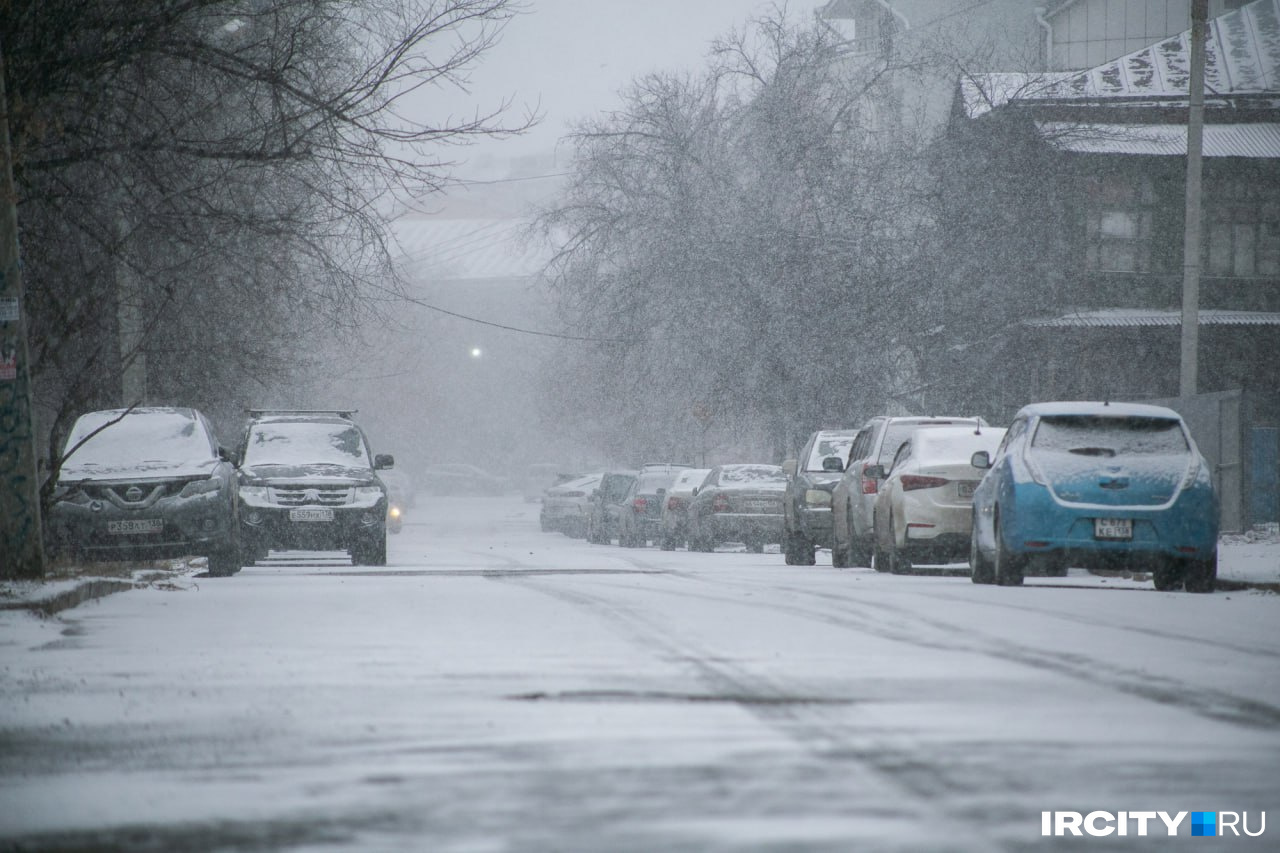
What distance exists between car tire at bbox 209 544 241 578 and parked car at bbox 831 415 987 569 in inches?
→ 290

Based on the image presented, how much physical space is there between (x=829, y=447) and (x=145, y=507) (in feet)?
35.2

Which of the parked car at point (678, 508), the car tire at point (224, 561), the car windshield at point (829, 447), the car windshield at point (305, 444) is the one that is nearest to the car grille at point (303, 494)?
the car windshield at point (305, 444)

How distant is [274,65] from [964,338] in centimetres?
2388

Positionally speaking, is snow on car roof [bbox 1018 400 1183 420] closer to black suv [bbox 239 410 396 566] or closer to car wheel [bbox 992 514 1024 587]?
car wheel [bbox 992 514 1024 587]

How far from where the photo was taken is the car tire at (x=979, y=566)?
17516 mm

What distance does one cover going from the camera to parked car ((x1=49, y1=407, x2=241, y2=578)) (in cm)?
1980

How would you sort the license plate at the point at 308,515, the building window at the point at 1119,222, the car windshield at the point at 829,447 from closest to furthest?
the license plate at the point at 308,515 < the car windshield at the point at 829,447 < the building window at the point at 1119,222

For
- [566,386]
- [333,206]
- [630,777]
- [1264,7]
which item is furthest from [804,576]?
[566,386]

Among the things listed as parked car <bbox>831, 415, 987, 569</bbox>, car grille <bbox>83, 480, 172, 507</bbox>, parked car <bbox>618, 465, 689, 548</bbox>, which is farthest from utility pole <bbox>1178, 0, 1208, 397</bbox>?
car grille <bbox>83, 480, 172, 507</bbox>

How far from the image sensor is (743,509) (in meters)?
31.9

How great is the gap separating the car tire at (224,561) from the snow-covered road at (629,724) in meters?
6.37

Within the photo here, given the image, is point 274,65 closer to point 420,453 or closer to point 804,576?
point 804,576

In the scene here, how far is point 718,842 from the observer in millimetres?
5133

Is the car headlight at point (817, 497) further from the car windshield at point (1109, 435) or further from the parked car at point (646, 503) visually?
the parked car at point (646, 503)
